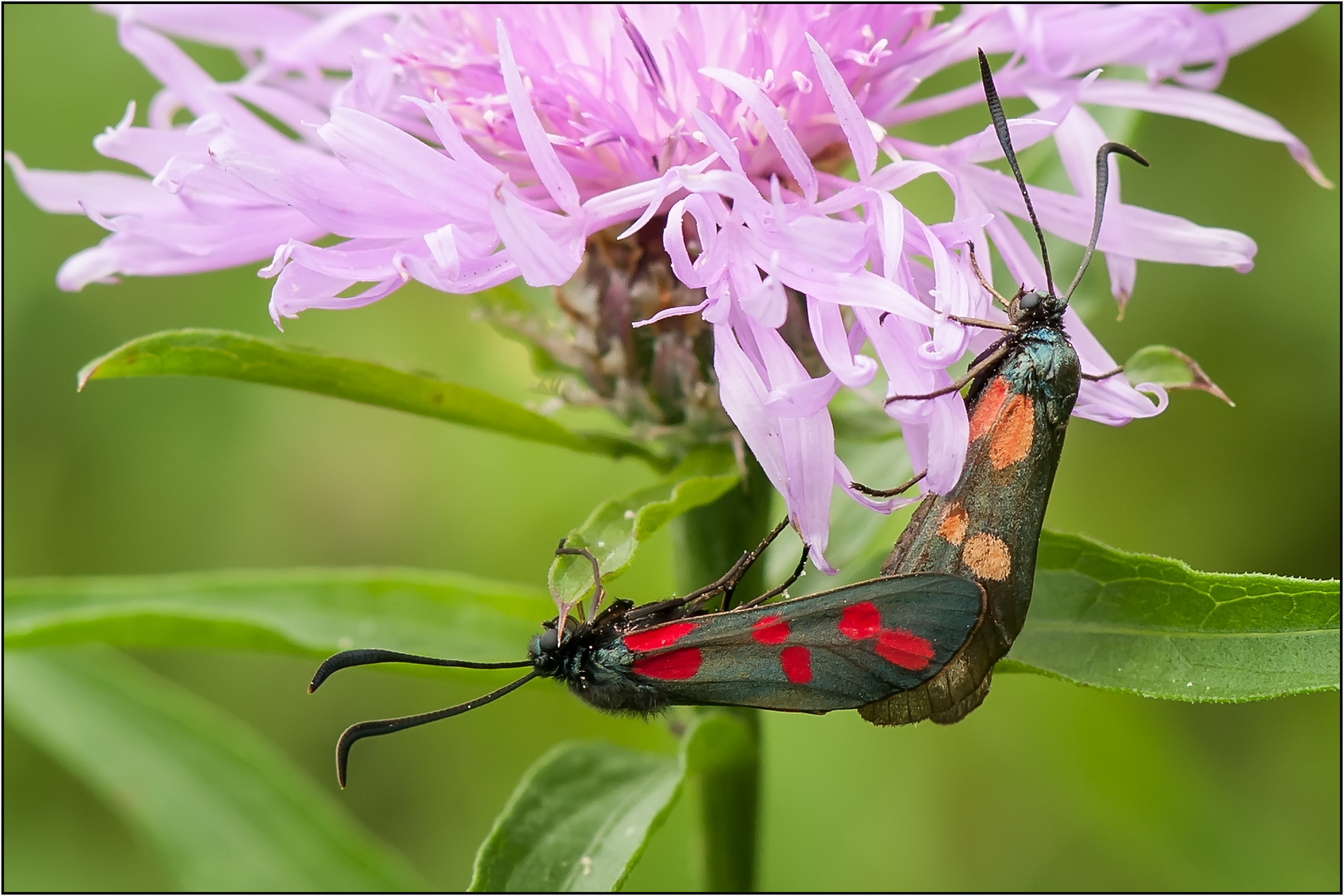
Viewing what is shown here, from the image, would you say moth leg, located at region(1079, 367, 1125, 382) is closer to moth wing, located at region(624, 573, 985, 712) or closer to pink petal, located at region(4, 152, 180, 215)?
moth wing, located at region(624, 573, 985, 712)

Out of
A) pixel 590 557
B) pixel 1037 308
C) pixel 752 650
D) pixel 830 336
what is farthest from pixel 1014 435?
pixel 590 557

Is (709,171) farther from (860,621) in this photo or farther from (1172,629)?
(1172,629)

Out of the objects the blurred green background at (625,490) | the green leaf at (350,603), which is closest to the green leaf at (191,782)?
the green leaf at (350,603)

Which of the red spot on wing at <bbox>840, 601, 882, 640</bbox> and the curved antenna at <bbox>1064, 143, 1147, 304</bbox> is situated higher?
the curved antenna at <bbox>1064, 143, 1147, 304</bbox>

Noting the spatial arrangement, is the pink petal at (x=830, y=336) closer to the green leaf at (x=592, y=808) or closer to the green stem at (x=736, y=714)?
the green stem at (x=736, y=714)

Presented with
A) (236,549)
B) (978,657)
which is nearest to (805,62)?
(978,657)

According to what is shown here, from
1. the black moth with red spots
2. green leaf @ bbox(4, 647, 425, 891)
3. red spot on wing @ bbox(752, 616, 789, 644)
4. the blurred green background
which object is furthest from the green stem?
the blurred green background
